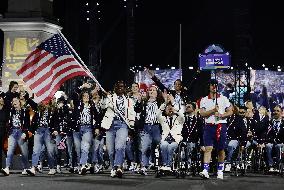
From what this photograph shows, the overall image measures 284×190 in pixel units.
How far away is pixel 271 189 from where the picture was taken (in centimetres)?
1105

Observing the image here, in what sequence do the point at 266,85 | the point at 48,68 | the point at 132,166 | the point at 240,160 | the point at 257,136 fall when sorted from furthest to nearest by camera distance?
the point at 266,85 → the point at 257,136 → the point at 132,166 → the point at 240,160 → the point at 48,68

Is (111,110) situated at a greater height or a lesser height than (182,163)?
greater

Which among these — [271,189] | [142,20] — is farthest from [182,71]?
[271,189]

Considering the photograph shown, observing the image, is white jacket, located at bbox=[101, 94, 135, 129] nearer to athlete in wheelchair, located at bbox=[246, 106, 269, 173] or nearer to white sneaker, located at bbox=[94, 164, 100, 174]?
white sneaker, located at bbox=[94, 164, 100, 174]

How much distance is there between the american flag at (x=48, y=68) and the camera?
47.3 ft

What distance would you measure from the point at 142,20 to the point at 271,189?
5063 cm

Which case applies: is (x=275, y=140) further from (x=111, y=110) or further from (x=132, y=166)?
(x=111, y=110)

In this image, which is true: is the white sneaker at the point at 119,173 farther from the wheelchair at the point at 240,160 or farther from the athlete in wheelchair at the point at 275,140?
the athlete in wheelchair at the point at 275,140

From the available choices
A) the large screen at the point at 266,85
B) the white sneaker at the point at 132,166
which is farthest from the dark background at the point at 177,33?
the white sneaker at the point at 132,166

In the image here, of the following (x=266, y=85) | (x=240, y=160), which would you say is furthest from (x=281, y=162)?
(x=266, y=85)

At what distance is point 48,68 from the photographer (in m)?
14.7

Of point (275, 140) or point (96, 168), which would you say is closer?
point (96, 168)

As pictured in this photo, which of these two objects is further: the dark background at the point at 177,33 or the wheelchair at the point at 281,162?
the dark background at the point at 177,33

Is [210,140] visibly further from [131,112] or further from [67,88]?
[67,88]
